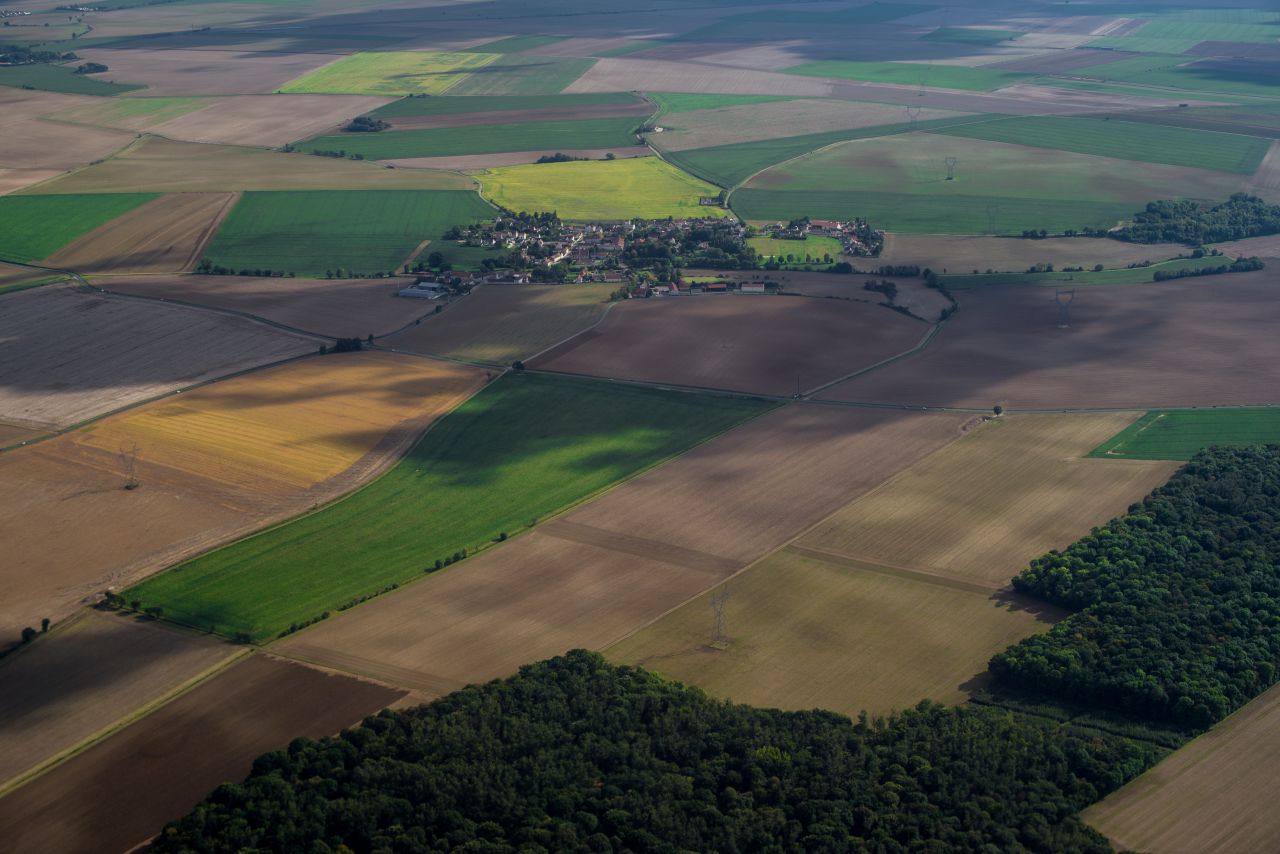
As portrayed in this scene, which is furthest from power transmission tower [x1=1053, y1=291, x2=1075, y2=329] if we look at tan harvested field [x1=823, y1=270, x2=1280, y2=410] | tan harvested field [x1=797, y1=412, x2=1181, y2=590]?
tan harvested field [x1=797, y1=412, x2=1181, y2=590]

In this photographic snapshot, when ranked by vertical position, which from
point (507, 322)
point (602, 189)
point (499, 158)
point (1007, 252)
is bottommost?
point (507, 322)

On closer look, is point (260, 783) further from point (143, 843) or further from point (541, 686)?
point (541, 686)

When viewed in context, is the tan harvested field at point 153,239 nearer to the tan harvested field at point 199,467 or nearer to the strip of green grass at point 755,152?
the tan harvested field at point 199,467

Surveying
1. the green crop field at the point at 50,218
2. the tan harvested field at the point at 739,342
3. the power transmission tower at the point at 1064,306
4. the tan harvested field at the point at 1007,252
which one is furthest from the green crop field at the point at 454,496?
the green crop field at the point at 50,218

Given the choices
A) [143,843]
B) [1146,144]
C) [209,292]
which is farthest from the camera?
[1146,144]

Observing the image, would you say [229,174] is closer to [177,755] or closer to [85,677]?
[85,677]

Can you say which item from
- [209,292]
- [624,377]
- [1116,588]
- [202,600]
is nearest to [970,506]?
[1116,588]

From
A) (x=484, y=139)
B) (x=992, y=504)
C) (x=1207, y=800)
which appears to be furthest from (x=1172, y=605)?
(x=484, y=139)
